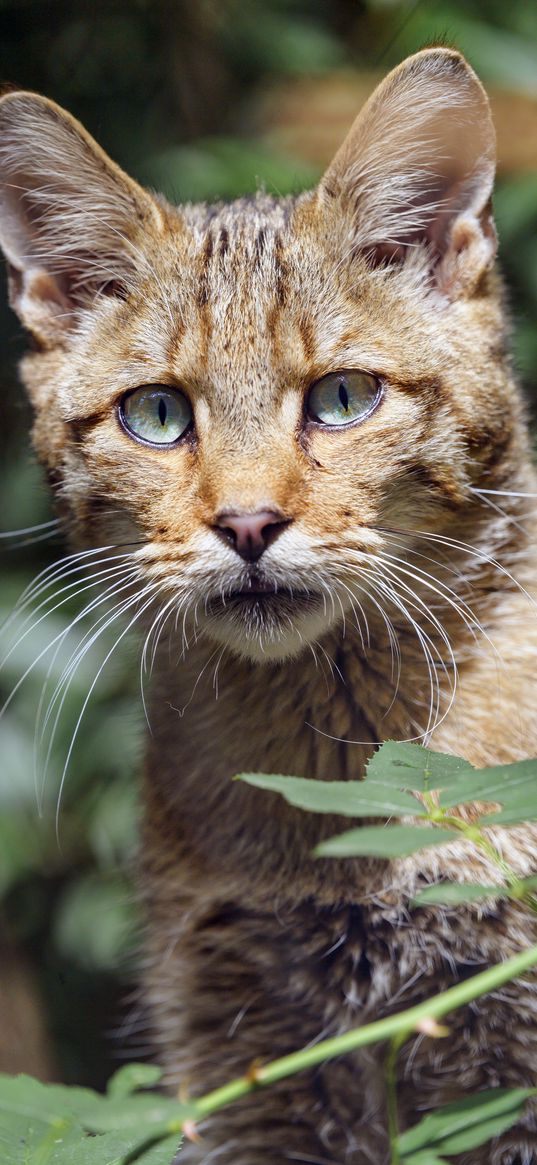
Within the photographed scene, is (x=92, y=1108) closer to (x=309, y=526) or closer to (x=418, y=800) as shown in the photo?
(x=418, y=800)

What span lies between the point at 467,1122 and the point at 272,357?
89cm

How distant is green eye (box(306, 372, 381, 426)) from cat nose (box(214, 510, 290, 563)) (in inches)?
8.2

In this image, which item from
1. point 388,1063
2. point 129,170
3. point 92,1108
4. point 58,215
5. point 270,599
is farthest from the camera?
point 129,170

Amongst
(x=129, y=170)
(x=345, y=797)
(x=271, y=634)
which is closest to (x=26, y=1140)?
(x=345, y=797)

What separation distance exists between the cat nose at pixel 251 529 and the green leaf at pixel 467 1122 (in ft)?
2.02

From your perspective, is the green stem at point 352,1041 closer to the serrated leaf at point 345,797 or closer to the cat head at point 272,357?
the serrated leaf at point 345,797

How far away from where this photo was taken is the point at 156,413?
159cm

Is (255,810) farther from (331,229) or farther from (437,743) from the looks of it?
(331,229)

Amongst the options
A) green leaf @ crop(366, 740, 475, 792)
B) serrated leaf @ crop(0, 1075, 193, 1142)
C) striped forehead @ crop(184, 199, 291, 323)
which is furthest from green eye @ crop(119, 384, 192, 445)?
serrated leaf @ crop(0, 1075, 193, 1142)

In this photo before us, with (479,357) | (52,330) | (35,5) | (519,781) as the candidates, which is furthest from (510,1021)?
(35,5)

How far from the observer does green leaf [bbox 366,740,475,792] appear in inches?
38.8

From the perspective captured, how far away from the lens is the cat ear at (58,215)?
167 cm

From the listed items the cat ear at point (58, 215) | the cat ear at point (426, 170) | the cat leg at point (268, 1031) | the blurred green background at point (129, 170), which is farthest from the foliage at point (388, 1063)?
the blurred green background at point (129, 170)

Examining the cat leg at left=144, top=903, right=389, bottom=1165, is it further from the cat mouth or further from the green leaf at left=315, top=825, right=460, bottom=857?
the green leaf at left=315, top=825, right=460, bottom=857
